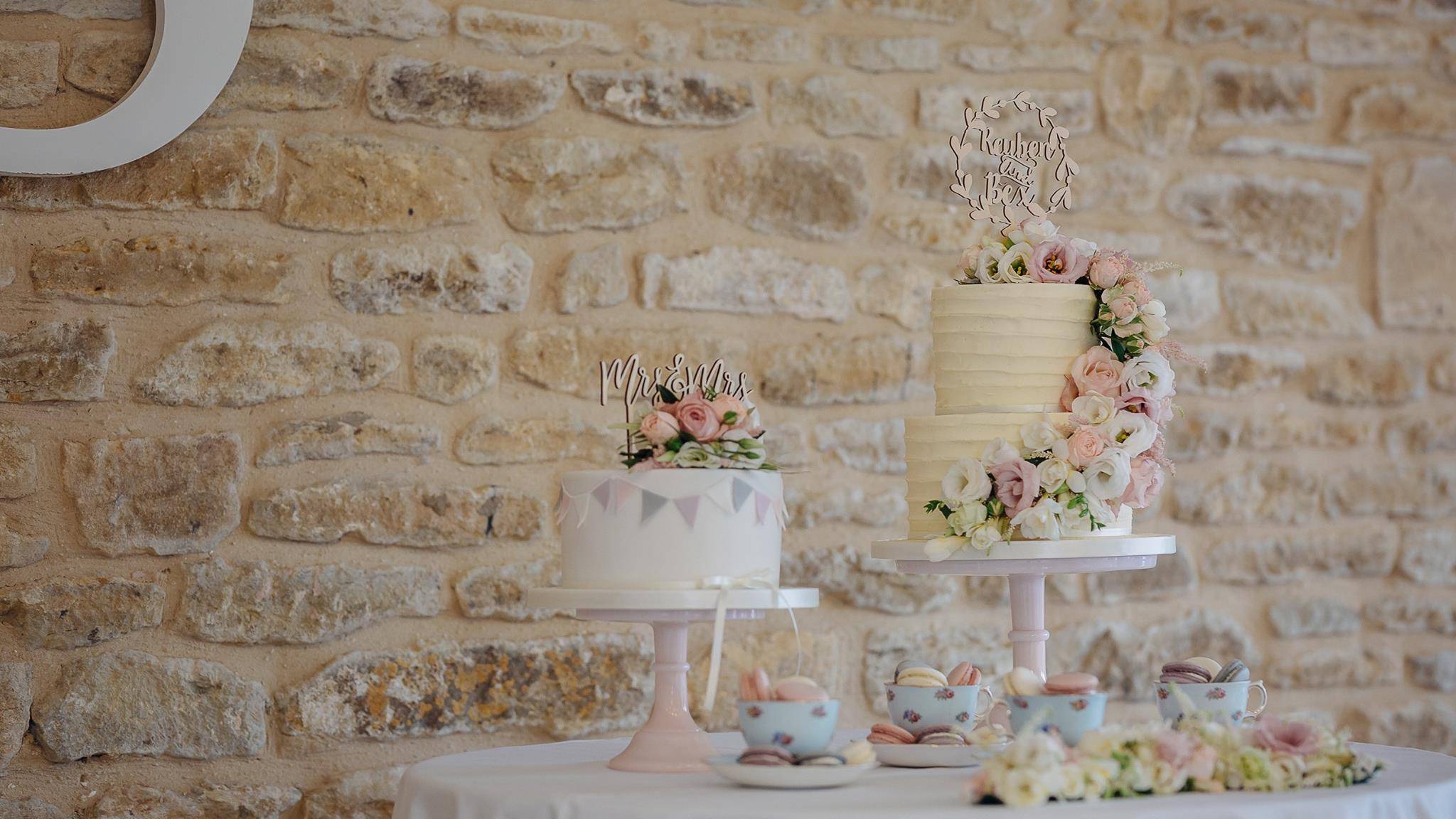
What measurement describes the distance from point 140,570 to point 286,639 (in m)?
0.27

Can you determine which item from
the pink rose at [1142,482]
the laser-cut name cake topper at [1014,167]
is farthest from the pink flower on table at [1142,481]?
the laser-cut name cake topper at [1014,167]

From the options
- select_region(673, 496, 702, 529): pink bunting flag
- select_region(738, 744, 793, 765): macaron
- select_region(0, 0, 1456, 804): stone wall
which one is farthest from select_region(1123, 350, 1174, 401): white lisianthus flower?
select_region(0, 0, 1456, 804): stone wall

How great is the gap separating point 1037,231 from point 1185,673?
0.69 meters

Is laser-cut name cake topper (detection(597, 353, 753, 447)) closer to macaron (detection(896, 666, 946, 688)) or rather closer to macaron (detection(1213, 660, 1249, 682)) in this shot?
macaron (detection(896, 666, 946, 688))

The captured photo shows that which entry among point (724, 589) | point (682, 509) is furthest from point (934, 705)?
point (682, 509)

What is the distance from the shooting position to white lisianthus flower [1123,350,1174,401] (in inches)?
75.0

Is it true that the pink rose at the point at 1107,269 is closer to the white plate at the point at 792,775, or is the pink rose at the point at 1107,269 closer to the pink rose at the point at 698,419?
the pink rose at the point at 698,419

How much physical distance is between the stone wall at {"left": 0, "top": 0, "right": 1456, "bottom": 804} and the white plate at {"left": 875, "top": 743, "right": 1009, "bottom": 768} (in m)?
0.89

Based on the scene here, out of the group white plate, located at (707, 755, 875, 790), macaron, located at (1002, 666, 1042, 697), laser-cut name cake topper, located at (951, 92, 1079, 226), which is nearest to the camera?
white plate, located at (707, 755, 875, 790)

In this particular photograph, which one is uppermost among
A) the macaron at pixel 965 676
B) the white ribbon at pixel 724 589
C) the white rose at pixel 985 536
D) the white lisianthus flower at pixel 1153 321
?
the white lisianthus flower at pixel 1153 321

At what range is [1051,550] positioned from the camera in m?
1.85

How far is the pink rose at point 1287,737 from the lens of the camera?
4.69 feet

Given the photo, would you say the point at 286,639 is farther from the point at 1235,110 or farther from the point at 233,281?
the point at 1235,110

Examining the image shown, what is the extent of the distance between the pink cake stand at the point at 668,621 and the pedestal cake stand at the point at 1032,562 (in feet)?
Answer: 0.85
